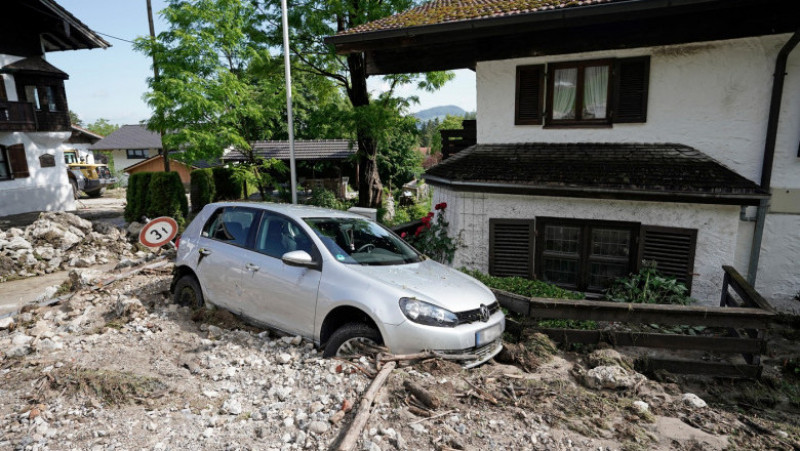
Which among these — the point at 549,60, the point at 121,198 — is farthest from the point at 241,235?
the point at 121,198

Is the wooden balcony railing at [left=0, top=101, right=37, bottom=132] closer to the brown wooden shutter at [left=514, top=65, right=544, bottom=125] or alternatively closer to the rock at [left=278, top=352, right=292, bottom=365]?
the rock at [left=278, top=352, right=292, bottom=365]

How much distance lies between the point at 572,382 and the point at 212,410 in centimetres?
354

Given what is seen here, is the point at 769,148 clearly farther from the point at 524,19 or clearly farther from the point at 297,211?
the point at 297,211

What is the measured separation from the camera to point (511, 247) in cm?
822

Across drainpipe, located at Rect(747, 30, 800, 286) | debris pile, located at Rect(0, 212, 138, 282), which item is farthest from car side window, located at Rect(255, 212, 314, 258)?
debris pile, located at Rect(0, 212, 138, 282)

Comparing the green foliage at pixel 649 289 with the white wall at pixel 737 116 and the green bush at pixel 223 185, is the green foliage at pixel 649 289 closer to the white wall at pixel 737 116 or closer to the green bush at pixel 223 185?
the white wall at pixel 737 116

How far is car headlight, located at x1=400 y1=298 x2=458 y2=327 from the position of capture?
13.7 ft

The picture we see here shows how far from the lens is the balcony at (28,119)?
59.0 ft

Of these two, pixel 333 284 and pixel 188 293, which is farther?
pixel 188 293

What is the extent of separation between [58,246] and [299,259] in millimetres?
11527

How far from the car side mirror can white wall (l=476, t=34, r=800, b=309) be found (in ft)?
21.2

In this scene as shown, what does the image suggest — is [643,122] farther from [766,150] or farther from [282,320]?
[282,320]

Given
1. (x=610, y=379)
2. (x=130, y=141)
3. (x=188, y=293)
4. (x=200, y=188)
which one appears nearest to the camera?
(x=610, y=379)

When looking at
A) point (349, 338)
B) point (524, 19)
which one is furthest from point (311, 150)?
point (349, 338)
